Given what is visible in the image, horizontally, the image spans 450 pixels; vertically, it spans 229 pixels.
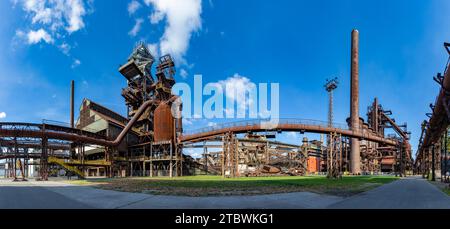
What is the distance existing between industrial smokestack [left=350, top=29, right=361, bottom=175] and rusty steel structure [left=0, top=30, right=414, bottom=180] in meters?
0.18

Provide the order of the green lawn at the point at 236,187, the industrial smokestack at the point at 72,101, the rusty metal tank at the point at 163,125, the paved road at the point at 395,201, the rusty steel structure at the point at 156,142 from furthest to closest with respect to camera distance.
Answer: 1. the industrial smokestack at the point at 72,101
2. the rusty metal tank at the point at 163,125
3. the rusty steel structure at the point at 156,142
4. the green lawn at the point at 236,187
5. the paved road at the point at 395,201

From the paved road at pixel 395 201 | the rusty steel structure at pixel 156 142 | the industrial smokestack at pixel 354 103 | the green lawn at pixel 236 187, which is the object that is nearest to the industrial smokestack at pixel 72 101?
the rusty steel structure at pixel 156 142

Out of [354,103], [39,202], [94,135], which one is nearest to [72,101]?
[94,135]

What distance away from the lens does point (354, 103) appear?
56.6m

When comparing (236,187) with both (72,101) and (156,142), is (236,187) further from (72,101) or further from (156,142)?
(72,101)

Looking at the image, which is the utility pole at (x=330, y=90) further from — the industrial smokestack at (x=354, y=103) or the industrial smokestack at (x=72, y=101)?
the industrial smokestack at (x=72, y=101)

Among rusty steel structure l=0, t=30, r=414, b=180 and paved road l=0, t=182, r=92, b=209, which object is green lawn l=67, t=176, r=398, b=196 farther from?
rusty steel structure l=0, t=30, r=414, b=180

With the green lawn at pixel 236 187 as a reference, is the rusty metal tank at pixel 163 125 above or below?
above

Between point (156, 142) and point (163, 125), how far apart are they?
3078 mm

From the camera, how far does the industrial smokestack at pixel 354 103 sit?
54375 millimetres

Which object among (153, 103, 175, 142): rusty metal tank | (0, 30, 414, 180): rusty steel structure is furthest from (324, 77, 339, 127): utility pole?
(153, 103, 175, 142): rusty metal tank

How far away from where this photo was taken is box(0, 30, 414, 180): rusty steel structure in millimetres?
36531
